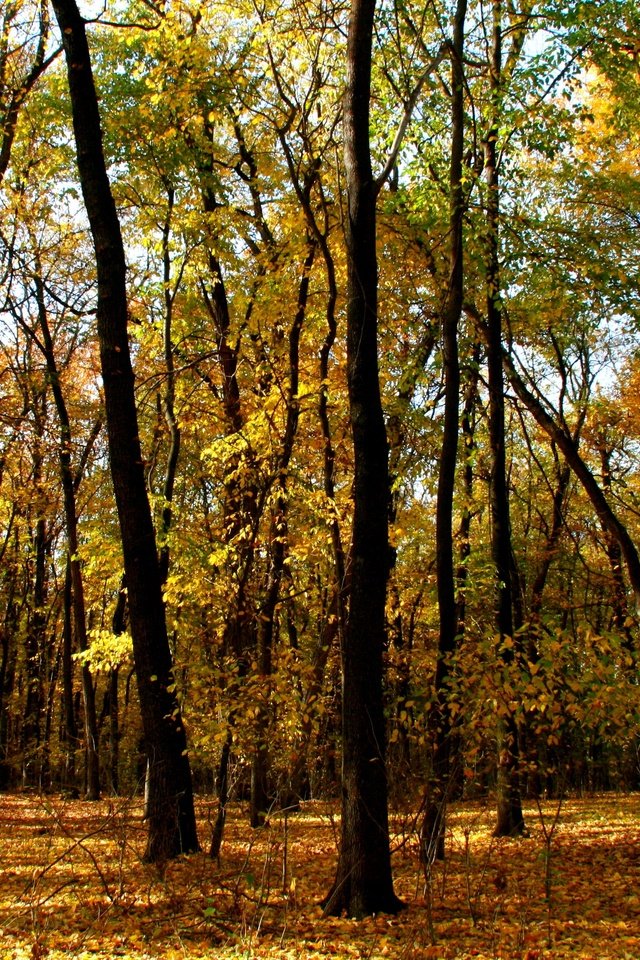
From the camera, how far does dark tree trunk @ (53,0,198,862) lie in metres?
7.10

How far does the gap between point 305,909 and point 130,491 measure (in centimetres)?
403

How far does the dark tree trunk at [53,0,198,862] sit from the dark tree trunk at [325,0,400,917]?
2519mm

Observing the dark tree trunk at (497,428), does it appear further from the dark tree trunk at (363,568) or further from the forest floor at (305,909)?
the dark tree trunk at (363,568)

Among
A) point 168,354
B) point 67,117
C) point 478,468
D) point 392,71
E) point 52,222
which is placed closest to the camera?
point 392,71

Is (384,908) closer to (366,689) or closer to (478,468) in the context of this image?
(366,689)

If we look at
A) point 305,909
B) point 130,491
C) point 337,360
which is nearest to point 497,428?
point 337,360

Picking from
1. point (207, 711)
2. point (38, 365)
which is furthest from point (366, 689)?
point (38, 365)

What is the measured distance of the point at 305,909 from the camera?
5184 mm

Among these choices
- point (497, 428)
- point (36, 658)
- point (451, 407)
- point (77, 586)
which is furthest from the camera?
point (36, 658)

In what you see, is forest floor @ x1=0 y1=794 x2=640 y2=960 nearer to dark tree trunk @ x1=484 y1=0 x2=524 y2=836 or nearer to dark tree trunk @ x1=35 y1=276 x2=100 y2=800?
dark tree trunk @ x1=484 y1=0 x2=524 y2=836

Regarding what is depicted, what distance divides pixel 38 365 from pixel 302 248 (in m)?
11.3

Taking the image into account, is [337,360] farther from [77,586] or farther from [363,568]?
[77,586]

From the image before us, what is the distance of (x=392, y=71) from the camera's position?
897 cm

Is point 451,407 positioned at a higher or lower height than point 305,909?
higher
